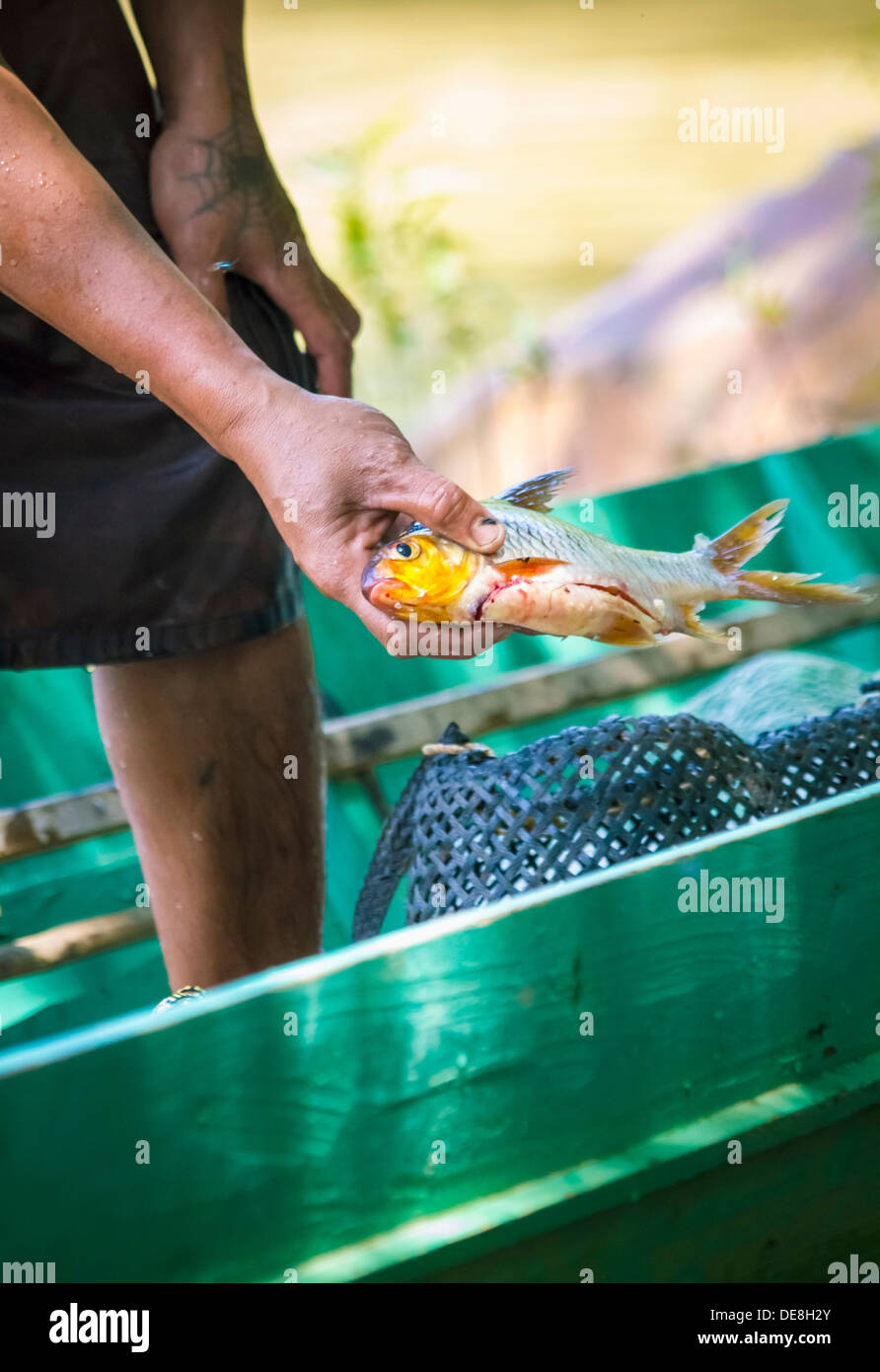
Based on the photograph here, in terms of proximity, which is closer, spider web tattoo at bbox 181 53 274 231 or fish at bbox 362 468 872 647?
fish at bbox 362 468 872 647

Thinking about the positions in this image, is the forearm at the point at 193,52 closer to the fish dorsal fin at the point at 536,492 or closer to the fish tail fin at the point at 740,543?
the fish dorsal fin at the point at 536,492

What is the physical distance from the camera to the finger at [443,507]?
1.18m

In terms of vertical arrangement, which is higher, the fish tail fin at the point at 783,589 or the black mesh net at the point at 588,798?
the fish tail fin at the point at 783,589

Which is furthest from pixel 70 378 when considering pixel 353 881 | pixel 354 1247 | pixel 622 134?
pixel 622 134

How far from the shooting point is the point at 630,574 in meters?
1.35

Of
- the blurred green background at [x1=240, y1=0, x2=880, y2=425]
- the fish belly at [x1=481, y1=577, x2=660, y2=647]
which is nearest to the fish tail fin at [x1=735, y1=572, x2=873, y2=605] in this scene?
the fish belly at [x1=481, y1=577, x2=660, y2=647]

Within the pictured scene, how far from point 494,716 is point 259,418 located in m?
1.35

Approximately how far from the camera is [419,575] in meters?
1.18

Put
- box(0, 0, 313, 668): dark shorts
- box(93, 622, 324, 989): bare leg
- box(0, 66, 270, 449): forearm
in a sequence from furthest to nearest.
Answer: box(93, 622, 324, 989): bare leg
box(0, 0, 313, 668): dark shorts
box(0, 66, 270, 449): forearm

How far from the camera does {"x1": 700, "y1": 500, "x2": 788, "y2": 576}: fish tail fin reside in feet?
4.82

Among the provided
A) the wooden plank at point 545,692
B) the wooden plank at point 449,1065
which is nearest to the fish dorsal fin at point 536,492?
the wooden plank at point 449,1065

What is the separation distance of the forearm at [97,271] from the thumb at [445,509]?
160mm

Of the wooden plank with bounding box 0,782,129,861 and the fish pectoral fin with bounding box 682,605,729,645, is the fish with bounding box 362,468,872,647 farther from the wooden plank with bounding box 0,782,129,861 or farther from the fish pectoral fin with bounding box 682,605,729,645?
the wooden plank with bounding box 0,782,129,861

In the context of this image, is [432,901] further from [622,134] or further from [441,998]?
[622,134]
